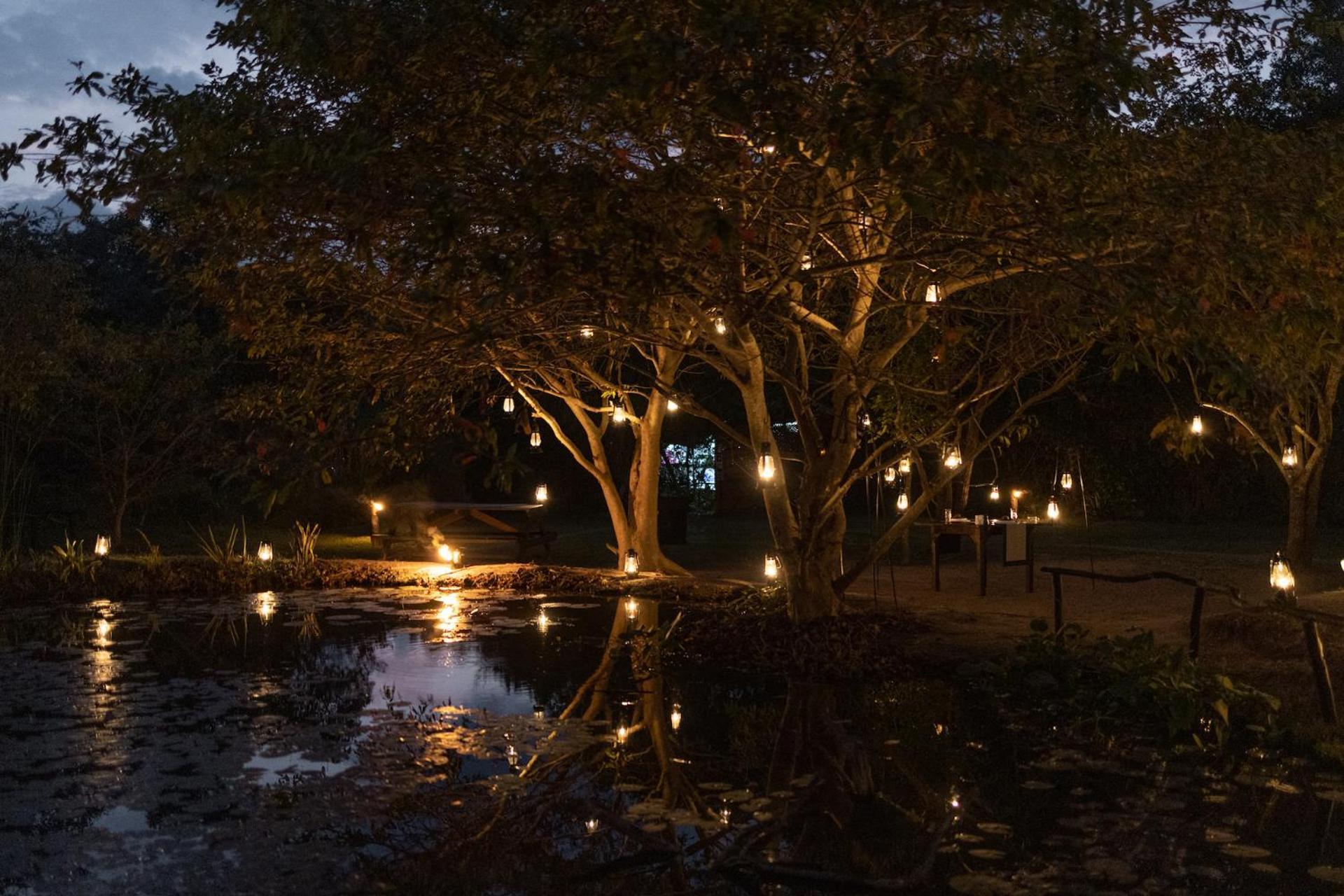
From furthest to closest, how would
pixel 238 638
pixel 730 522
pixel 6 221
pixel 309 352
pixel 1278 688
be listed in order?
pixel 730 522, pixel 6 221, pixel 309 352, pixel 238 638, pixel 1278 688

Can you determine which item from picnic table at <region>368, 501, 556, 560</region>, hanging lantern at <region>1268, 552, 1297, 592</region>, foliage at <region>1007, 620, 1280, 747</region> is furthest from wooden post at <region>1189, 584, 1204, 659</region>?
picnic table at <region>368, 501, 556, 560</region>

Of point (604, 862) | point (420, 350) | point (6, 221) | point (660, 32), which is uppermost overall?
point (6, 221)

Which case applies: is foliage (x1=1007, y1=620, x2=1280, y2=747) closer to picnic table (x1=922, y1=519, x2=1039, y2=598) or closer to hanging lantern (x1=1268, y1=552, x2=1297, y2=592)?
hanging lantern (x1=1268, y1=552, x2=1297, y2=592)

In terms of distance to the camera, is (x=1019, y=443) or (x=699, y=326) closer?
(x=699, y=326)

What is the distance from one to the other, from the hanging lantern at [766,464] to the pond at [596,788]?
182 cm

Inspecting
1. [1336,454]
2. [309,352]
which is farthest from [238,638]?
[1336,454]

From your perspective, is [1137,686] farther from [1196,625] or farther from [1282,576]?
[1282,576]

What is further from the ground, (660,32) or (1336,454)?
(660,32)

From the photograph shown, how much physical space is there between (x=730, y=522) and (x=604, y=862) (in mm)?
27660

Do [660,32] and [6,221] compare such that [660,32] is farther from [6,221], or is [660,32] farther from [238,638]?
[6,221]

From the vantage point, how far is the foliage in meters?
9.24

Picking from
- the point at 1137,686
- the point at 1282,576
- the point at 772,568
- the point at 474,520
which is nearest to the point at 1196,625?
the point at 1137,686

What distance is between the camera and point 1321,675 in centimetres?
897

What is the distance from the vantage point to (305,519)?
102 ft
